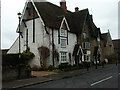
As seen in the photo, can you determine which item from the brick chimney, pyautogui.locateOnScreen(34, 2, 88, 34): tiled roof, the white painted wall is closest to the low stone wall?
the white painted wall

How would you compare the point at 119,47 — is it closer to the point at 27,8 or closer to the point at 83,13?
the point at 83,13

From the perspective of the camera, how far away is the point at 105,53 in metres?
41.4

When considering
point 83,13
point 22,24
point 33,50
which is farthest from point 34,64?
point 83,13

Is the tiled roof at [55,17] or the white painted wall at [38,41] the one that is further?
the tiled roof at [55,17]

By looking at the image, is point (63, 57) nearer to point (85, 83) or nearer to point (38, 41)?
point (38, 41)

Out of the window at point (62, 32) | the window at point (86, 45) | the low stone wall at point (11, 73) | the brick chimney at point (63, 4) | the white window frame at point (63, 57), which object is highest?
the brick chimney at point (63, 4)

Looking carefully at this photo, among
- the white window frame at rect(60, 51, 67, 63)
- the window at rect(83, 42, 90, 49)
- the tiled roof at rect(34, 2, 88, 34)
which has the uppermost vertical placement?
the tiled roof at rect(34, 2, 88, 34)

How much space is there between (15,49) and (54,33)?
8.95m

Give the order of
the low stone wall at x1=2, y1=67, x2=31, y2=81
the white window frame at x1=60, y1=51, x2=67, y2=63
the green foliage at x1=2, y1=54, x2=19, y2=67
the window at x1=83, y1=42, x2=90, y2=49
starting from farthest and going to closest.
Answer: the window at x1=83, y1=42, x2=90, y2=49
the white window frame at x1=60, y1=51, x2=67, y2=63
the green foliage at x1=2, y1=54, x2=19, y2=67
the low stone wall at x1=2, y1=67, x2=31, y2=81

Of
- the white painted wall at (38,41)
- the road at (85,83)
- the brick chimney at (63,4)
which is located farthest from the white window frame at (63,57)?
the brick chimney at (63,4)

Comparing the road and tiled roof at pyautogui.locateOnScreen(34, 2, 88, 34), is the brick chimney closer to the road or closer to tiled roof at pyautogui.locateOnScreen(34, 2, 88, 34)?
tiled roof at pyautogui.locateOnScreen(34, 2, 88, 34)

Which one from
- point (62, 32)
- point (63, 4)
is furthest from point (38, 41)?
point (63, 4)

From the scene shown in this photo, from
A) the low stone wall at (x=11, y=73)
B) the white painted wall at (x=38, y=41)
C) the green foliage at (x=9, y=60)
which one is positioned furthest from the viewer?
the white painted wall at (x=38, y=41)

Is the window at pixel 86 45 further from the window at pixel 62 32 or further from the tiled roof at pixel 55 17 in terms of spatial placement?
the window at pixel 62 32
